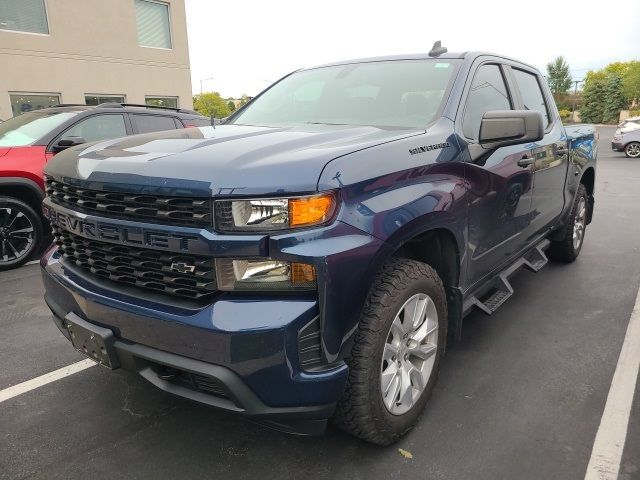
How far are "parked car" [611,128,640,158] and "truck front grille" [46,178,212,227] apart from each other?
21.0 metres

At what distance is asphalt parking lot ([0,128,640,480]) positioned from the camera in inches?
91.1

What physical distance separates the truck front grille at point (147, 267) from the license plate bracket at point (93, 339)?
0.22 meters

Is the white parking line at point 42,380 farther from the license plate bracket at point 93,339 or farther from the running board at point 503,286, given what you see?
the running board at point 503,286

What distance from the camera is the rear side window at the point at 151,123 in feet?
21.7

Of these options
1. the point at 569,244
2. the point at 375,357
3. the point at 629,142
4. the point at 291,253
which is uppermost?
the point at 291,253

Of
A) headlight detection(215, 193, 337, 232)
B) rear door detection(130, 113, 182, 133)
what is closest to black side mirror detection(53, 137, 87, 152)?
rear door detection(130, 113, 182, 133)

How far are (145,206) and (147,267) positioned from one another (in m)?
0.25

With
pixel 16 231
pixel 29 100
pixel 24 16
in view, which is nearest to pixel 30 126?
pixel 16 231

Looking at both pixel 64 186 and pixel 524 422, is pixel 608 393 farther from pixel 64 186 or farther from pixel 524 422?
pixel 64 186

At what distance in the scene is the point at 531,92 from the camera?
4.19 meters

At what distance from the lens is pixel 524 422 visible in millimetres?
2631

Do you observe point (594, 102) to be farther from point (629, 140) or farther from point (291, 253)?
point (291, 253)

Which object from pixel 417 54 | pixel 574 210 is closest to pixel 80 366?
pixel 417 54

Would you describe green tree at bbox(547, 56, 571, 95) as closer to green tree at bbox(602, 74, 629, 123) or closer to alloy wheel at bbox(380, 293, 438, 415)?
green tree at bbox(602, 74, 629, 123)
